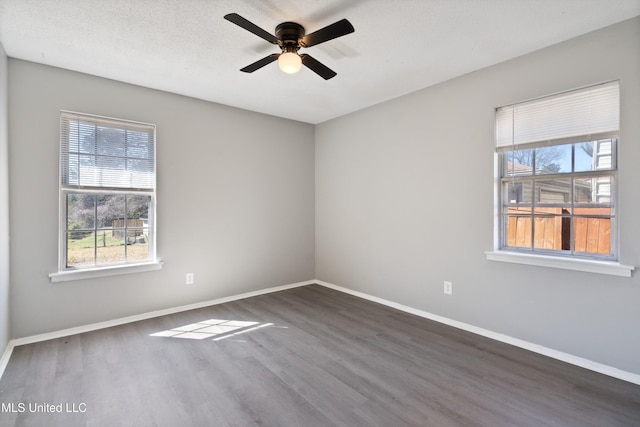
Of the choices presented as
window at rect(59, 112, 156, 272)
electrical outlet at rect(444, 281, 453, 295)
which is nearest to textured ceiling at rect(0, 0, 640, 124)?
window at rect(59, 112, 156, 272)

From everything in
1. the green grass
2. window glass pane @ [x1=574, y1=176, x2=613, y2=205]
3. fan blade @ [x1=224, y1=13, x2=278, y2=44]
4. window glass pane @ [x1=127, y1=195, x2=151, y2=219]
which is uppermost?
fan blade @ [x1=224, y1=13, x2=278, y2=44]

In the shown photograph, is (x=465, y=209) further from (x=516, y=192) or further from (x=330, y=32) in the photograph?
(x=330, y=32)

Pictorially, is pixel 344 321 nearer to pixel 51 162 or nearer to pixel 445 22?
pixel 445 22

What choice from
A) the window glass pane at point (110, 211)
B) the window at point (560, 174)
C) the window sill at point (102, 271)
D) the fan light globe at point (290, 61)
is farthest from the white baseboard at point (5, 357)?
the window at point (560, 174)

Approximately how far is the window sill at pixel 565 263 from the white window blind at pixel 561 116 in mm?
1032

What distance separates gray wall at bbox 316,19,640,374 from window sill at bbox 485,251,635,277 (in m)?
0.06

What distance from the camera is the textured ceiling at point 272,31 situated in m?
2.09

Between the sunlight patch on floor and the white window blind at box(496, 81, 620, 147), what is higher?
the white window blind at box(496, 81, 620, 147)

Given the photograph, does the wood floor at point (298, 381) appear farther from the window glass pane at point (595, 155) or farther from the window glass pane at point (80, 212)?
the window glass pane at point (595, 155)

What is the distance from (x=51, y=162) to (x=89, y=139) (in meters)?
0.40

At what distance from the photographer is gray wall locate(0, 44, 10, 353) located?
2.46 m

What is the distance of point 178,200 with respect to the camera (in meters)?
3.67

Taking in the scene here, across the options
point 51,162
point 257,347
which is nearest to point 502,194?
point 257,347

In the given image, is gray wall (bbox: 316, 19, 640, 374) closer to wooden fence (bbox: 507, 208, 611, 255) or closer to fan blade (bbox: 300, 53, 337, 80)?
wooden fence (bbox: 507, 208, 611, 255)
